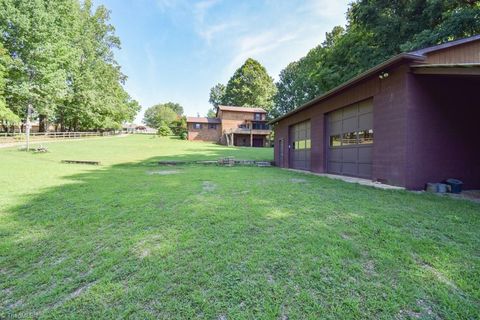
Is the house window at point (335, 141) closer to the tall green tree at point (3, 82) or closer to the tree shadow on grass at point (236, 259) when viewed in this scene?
the tree shadow on grass at point (236, 259)

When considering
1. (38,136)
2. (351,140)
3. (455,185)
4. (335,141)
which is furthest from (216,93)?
(455,185)

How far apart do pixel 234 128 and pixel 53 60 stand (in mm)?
22316

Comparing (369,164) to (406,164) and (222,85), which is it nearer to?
(406,164)

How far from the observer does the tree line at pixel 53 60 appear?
20.9 meters

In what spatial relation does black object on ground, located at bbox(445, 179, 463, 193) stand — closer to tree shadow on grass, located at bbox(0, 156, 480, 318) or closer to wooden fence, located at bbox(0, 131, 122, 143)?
tree shadow on grass, located at bbox(0, 156, 480, 318)

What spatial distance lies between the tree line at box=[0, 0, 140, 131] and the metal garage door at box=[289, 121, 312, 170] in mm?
22211

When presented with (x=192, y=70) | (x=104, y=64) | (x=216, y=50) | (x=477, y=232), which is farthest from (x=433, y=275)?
(x=104, y=64)

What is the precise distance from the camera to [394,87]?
7.45m

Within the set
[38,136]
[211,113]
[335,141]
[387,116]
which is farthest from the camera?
[211,113]

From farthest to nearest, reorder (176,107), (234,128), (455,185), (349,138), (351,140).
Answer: (176,107), (234,128), (349,138), (351,140), (455,185)

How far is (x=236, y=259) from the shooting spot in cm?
275

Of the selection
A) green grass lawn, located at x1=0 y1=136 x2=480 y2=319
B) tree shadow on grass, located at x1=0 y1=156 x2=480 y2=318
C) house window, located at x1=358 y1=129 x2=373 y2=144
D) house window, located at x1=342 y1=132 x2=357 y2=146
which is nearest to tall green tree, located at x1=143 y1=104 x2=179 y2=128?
house window, located at x1=342 y1=132 x2=357 y2=146

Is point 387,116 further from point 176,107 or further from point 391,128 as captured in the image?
point 176,107

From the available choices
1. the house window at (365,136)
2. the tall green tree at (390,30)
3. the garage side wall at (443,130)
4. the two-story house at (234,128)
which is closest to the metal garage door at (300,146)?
the house window at (365,136)
